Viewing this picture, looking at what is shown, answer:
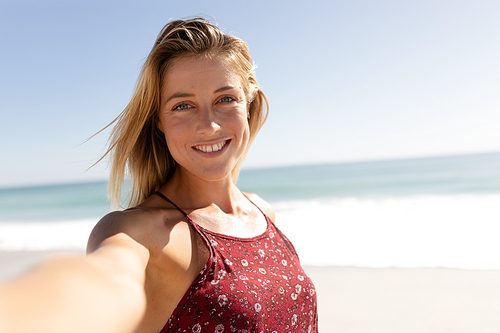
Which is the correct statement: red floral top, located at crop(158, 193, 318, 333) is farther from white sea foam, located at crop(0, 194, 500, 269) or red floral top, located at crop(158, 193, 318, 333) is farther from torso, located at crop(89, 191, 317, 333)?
white sea foam, located at crop(0, 194, 500, 269)

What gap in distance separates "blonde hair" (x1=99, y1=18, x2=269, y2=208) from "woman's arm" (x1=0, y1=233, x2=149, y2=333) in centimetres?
100

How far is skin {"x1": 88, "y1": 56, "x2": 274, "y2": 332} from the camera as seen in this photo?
1521 mm

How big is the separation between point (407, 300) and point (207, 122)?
497 cm

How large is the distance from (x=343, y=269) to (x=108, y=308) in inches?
255

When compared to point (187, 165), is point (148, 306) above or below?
below

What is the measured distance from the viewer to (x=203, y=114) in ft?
6.09

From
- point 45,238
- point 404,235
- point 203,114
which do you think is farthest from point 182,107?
point 45,238

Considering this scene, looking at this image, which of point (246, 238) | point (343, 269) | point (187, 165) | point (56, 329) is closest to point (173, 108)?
point (187, 165)

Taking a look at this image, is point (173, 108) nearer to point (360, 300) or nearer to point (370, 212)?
point (360, 300)

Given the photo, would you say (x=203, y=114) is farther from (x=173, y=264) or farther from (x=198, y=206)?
(x=173, y=264)

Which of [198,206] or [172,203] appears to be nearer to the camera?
[172,203]

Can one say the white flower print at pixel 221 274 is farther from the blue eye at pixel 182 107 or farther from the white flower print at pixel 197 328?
the blue eye at pixel 182 107

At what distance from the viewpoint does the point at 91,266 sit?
1.00m

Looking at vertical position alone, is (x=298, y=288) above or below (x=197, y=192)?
below
